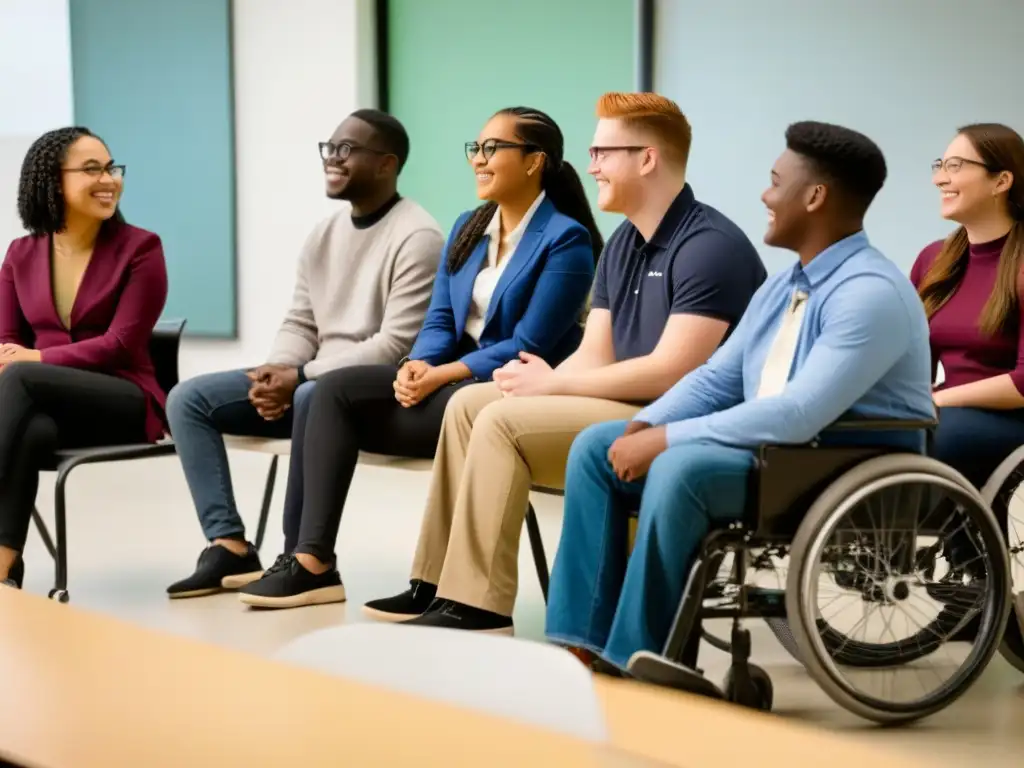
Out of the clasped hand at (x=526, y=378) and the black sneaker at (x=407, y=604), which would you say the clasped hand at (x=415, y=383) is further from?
the black sneaker at (x=407, y=604)

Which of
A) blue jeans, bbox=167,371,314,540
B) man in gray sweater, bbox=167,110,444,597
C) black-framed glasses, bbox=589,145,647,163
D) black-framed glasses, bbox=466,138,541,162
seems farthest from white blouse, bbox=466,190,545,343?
blue jeans, bbox=167,371,314,540

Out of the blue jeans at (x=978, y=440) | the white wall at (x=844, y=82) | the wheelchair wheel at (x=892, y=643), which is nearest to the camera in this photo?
the wheelchair wheel at (x=892, y=643)

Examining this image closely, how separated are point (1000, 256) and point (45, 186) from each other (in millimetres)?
2611

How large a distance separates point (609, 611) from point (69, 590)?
6.35ft

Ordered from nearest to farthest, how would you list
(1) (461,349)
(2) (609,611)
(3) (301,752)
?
(3) (301,752) → (2) (609,611) → (1) (461,349)

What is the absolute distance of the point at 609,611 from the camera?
2652 mm

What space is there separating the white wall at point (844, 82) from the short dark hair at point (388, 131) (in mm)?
1305

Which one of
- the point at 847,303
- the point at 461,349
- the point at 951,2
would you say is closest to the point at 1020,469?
the point at 847,303

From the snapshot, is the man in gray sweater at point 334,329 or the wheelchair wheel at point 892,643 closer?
the wheelchair wheel at point 892,643

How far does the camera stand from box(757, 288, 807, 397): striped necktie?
266 cm

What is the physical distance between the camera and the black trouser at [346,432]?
3.43 meters

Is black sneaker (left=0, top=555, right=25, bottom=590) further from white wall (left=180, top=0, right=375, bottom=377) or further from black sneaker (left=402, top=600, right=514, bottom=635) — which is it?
white wall (left=180, top=0, right=375, bottom=377)

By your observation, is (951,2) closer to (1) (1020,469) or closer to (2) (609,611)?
(1) (1020,469)

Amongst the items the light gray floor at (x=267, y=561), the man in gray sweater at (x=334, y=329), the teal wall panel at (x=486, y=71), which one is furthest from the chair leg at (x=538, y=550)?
the teal wall panel at (x=486, y=71)
